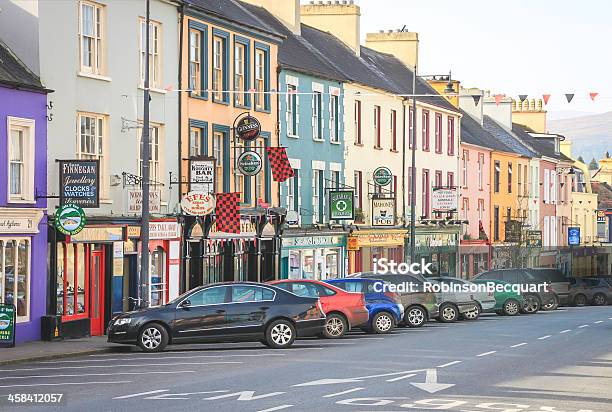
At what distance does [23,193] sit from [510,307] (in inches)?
905

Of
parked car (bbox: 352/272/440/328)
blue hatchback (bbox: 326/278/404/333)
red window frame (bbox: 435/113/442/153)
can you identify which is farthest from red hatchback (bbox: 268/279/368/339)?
red window frame (bbox: 435/113/442/153)

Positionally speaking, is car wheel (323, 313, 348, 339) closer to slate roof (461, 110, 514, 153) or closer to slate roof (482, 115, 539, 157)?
slate roof (461, 110, 514, 153)

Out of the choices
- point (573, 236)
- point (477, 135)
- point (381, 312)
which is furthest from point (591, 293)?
point (381, 312)

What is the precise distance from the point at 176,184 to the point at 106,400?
20.2m

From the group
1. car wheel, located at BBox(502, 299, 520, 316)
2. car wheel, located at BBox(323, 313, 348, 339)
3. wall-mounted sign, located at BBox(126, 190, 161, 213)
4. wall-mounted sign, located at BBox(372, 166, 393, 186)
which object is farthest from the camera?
wall-mounted sign, located at BBox(372, 166, 393, 186)

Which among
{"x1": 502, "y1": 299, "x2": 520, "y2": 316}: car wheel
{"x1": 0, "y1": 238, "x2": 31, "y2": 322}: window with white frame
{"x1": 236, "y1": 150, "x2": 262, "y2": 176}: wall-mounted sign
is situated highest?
{"x1": 236, "y1": 150, "x2": 262, "y2": 176}: wall-mounted sign

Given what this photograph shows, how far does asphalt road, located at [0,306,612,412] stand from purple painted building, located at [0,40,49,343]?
336cm

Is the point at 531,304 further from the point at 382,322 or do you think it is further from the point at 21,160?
Answer: the point at 21,160

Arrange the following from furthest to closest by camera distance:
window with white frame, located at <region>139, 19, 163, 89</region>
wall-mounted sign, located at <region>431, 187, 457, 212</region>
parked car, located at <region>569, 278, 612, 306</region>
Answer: parked car, located at <region>569, 278, 612, 306</region> < wall-mounted sign, located at <region>431, 187, 457, 212</region> < window with white frame, located at <region>139, 19, 163, 89</region>

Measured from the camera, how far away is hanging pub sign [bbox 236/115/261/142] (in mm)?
42281

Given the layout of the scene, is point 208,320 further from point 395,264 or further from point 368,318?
point 395,264

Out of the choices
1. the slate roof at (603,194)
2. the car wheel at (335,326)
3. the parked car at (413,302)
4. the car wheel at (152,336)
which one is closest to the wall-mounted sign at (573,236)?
the slate roof at (603,194)

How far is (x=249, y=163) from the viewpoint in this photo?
41562 mm

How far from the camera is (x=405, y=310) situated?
38875mm
